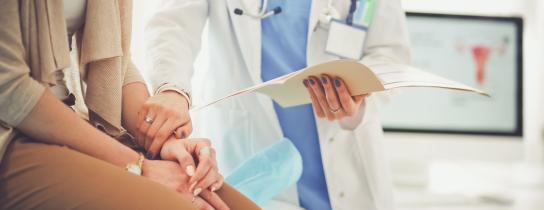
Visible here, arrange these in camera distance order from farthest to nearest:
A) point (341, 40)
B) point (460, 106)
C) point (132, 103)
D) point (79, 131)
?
point (460, 106) < point (341, 40) < point (132, 103) < point (79, 131)

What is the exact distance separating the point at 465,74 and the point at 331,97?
73.3 inches

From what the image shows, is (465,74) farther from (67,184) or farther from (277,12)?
(67,184)

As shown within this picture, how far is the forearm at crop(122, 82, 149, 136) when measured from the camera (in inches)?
39.1

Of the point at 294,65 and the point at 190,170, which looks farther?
the point at 294,65

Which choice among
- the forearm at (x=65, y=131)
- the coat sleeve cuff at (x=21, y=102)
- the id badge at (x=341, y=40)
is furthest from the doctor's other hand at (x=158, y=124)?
the id badge at (x=341, y=40)

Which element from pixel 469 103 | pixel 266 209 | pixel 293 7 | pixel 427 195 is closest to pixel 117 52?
pixel 266 209

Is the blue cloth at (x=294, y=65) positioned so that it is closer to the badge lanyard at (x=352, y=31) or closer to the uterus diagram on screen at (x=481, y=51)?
the badge lanyard at (x=352, y=31)

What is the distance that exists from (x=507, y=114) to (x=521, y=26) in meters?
0.42

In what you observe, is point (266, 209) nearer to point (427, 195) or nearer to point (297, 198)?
point (297, 198)

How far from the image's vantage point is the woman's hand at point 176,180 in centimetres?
83

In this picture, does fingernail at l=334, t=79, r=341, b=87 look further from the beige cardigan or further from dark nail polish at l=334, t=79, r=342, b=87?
the beige cardigan

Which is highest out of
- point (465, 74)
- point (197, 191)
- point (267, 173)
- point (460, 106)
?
point (197, 191)

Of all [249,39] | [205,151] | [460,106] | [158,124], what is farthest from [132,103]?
[460,106]

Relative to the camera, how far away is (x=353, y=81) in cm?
104
